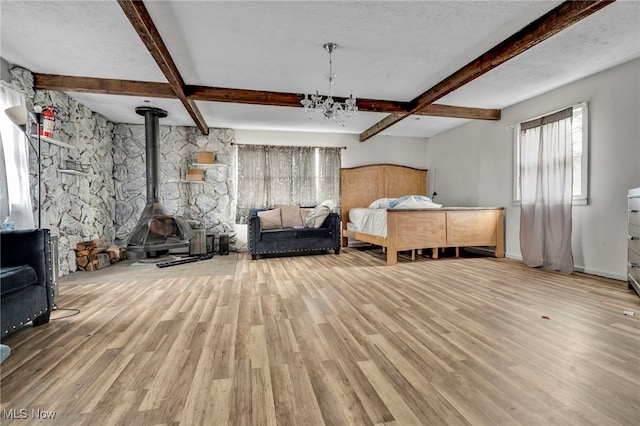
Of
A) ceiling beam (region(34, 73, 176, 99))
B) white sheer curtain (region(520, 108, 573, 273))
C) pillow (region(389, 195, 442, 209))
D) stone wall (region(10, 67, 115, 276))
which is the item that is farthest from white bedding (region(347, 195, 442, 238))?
stone wall (region(10, 67, 115, 276))

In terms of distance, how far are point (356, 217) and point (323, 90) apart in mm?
2467

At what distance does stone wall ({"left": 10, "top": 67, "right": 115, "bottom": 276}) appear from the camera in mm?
3510

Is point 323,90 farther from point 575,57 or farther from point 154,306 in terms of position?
point 154,306

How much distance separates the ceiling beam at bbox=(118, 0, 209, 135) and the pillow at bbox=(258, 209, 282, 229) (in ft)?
7.29

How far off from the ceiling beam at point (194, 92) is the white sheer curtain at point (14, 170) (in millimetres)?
443

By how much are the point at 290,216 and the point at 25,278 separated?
380cm

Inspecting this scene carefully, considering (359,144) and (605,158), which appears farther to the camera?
(359,144)

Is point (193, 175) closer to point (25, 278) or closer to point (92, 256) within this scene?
point (92, 256)

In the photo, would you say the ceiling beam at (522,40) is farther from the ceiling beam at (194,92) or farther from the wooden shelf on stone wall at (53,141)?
the wooden shelf on stone wall at (53,141)

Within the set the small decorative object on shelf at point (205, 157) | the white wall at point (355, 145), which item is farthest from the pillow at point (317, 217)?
the small decorative object on shelf at point (205, 157)

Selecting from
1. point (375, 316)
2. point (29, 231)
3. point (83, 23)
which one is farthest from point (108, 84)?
point (375, 316)

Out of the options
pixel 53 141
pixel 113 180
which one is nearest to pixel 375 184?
pixel 113 180

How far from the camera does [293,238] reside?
4984mm

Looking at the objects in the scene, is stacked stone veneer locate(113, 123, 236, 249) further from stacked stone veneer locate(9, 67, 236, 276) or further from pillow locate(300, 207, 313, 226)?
pillow locate(300, 207, 313, 226)
